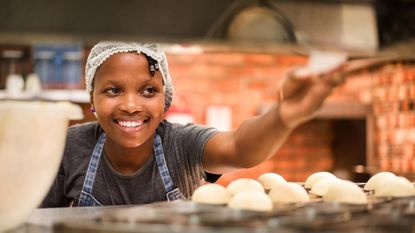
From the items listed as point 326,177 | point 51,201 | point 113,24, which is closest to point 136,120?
point 51,201

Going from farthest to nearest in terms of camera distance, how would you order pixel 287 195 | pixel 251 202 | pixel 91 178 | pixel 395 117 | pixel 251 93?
pixel 251 93 → pixel 395 117 → pixel 91 178 → pixel 287 195 → pixel 251 202

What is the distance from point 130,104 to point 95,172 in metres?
0.28

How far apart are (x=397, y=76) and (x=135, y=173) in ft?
9.99

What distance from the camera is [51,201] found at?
1798mm

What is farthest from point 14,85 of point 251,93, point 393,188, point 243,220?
point 243,220

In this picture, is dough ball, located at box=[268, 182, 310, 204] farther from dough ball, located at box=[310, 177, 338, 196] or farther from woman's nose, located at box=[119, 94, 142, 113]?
woman's nose, located at box=[119, 94, 142, 113]

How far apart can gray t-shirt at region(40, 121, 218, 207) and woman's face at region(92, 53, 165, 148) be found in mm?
131

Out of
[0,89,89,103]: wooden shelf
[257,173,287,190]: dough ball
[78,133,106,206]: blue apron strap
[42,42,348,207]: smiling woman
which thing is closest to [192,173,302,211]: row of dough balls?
[257,173,287,190]: dough ball

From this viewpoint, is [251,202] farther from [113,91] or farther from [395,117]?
[395,117]

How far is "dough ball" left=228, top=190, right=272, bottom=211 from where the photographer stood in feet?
3.30

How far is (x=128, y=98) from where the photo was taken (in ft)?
5.32

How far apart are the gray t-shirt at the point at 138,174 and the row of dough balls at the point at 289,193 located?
Answer: 522 mm

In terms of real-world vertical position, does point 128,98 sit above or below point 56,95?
below

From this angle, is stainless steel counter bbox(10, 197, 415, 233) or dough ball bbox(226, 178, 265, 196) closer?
stainless steel counter bbox(10, 197, 415, 233)
